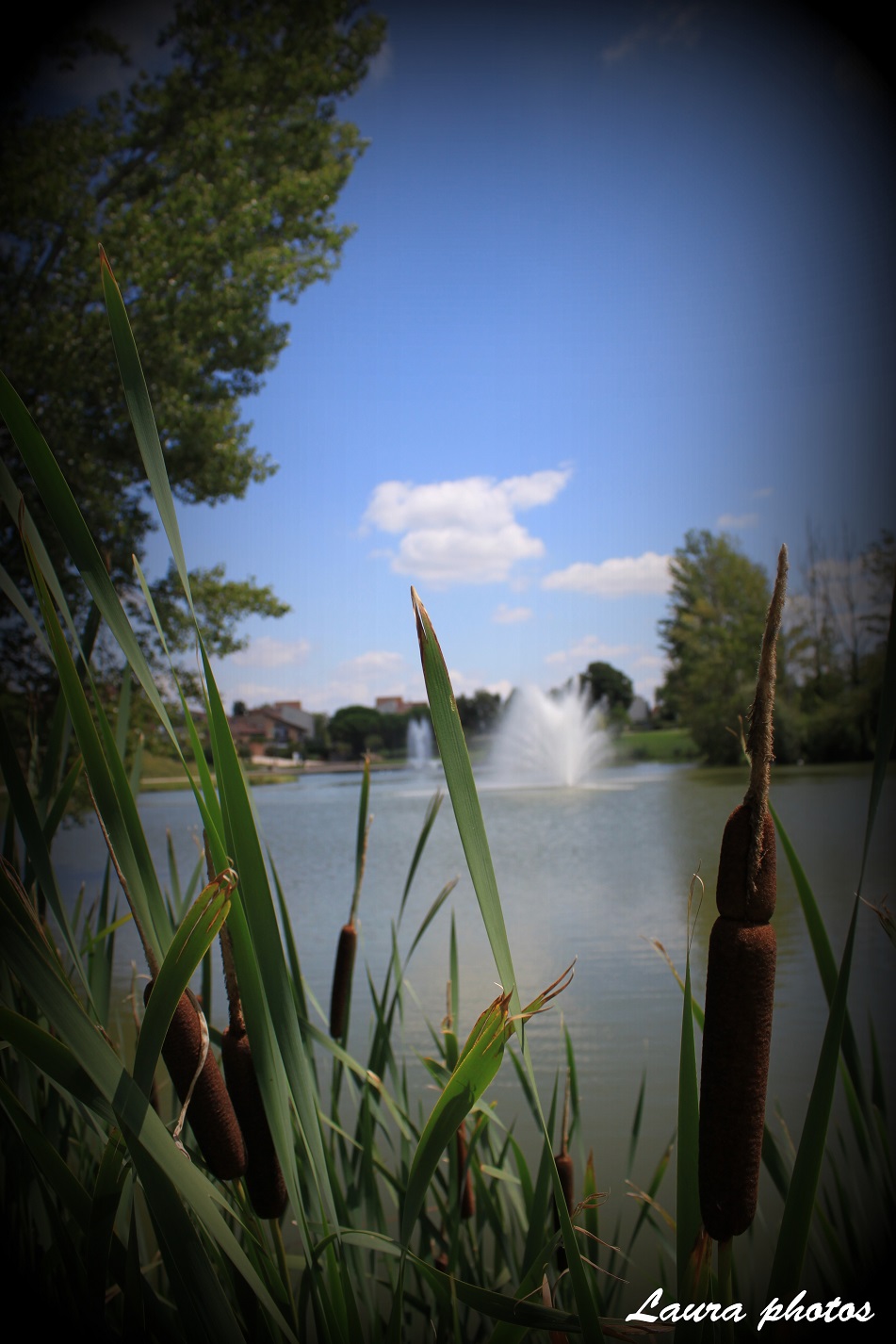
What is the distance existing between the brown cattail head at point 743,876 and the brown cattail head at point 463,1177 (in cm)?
34

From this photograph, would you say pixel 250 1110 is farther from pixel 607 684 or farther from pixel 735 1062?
pixel 607 684

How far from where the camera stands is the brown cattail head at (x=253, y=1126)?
11.2 inches

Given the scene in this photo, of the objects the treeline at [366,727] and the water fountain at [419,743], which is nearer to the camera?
the treeline at [366,727]

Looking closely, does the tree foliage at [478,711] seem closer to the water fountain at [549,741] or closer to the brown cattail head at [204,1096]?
the water fountain at [549,741]

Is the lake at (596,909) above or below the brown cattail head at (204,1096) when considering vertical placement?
below

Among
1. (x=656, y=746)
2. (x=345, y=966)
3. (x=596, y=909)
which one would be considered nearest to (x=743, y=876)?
(x=345, y=966)

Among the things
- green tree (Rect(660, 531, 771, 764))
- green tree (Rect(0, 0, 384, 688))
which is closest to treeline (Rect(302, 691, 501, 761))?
green tree (Rect(0, 0, 384, 688))

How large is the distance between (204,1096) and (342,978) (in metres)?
0.21

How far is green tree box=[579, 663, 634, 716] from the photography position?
4.69m

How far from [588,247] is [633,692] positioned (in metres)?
3.12

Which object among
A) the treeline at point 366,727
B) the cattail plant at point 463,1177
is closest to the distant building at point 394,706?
the treeline at point 366,727

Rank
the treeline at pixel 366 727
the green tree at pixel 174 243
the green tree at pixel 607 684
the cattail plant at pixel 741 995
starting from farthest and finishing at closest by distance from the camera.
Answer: the green tree at pixel 607 684 < the treeline at pixel 366 727 < the green tree at pixel 174 243 < the cattail plant at pixel 741 995

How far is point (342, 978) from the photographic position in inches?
18.4

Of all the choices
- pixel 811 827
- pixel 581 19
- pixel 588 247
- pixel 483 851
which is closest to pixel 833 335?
pixel 588 247
